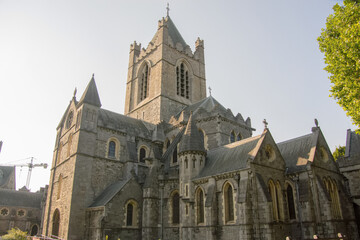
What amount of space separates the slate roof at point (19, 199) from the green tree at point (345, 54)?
159 ft

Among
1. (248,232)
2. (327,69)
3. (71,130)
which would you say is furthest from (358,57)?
(71,130)

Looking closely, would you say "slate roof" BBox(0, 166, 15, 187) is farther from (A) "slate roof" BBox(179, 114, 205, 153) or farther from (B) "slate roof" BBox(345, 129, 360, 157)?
(B) "slate roof" BBox(345, 129, 360, 157)

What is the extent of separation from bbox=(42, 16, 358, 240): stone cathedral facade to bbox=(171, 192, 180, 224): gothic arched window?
8cm

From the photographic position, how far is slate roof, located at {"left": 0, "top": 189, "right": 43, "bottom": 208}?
4534cm

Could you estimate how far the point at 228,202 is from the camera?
766 inches

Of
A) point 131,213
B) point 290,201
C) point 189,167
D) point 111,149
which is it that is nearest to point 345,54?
point 290,201

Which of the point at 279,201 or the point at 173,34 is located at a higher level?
the point at 173,34

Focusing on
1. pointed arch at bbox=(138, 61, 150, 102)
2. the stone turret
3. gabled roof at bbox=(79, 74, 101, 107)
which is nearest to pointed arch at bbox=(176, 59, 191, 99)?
pointed arch at bbox=(138, 61, 150, 102)

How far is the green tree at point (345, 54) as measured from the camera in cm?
1270

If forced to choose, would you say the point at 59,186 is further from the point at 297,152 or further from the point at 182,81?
the point at 297,152

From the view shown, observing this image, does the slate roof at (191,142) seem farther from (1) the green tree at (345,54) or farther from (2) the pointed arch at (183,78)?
(2) the pointed arch at (183,78)

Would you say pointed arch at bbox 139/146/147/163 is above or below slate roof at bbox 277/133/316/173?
above

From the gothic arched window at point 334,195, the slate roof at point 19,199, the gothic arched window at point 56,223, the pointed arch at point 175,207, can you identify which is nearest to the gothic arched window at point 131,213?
the pointed arch at point 175,207

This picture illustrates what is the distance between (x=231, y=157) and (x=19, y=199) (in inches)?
1616
